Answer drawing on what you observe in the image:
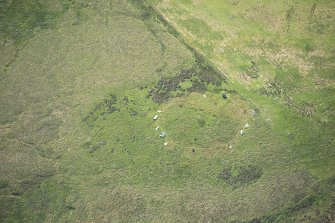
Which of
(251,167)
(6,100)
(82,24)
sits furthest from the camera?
(82,24)

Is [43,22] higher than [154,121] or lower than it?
higher

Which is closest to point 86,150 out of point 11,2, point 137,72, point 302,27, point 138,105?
point 138,105

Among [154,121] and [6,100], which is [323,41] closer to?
[154,121]

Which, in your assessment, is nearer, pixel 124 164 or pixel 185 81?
pixel 124 164

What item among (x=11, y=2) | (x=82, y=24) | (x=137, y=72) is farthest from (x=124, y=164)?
(x=11, y=2)

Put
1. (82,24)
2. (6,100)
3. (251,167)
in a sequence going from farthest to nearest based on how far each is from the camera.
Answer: (82,24)
(6,100)
(251,167)

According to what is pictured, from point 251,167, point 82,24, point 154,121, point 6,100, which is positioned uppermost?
point 82,24
